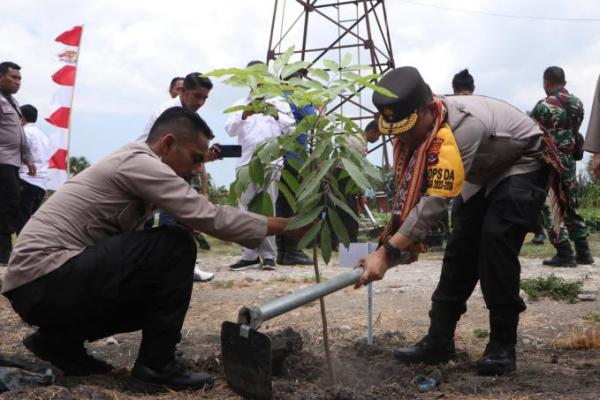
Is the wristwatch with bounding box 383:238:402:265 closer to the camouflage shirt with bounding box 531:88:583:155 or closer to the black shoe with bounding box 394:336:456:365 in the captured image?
the black shoe with bounding box 394:336:456:365

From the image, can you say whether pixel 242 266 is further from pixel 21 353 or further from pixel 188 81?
pixel 21 353

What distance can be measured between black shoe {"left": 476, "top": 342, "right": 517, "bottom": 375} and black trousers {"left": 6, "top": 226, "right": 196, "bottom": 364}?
1.50 meters

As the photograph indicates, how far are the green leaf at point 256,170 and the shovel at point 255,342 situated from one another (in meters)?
0.53

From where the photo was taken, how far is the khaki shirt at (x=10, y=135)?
23.0ft

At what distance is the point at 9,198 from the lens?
7117 mm

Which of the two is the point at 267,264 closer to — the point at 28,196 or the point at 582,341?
the point at 28,196

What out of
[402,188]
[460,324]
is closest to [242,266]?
[460,324]

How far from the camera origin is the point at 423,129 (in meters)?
3.04

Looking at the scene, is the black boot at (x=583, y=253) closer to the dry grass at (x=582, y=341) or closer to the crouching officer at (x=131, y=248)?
the dry grass at (x=582, y=341)

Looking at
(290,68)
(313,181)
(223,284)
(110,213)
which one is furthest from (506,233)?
(223,284)

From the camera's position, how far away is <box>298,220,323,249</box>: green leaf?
289cm

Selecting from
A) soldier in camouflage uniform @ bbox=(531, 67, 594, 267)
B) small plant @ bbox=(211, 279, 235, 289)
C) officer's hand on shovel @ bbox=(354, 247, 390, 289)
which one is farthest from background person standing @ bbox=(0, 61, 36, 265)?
soldier in camouflage uniform @ bbox=(531, 67, 594, 267)

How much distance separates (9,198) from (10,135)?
653mm

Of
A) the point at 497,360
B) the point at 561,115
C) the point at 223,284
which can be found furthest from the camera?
the point at 561,115
